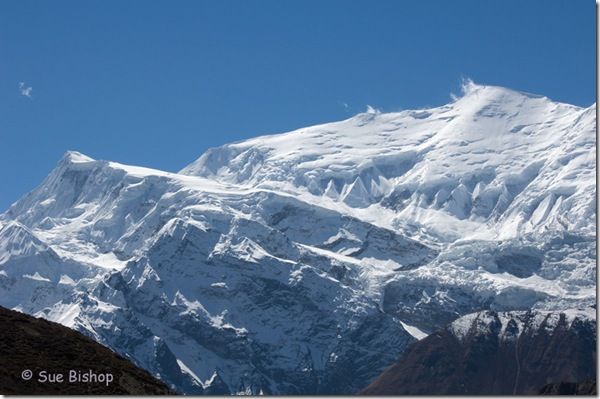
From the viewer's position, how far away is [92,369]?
83.6m

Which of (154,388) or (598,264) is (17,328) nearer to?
(154,388)

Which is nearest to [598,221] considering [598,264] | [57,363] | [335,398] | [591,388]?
[598,264]

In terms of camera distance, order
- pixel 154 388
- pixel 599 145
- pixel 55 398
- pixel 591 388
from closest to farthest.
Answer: pixel 55 398 < pixel 599 145 < pixel 154 388 < pixel 591 388

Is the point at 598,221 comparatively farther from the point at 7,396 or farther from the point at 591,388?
the point at 591,388

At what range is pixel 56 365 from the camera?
8225cm

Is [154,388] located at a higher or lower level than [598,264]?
lower

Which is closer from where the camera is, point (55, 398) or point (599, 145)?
point (55, 398)

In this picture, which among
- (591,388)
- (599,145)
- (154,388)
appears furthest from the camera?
(591,388)

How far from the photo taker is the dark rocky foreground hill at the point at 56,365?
77062 mm

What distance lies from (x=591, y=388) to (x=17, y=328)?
96239 millimetres

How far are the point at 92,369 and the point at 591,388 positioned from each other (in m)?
100

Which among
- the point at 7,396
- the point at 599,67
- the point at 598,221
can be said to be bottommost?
the point at 7,396

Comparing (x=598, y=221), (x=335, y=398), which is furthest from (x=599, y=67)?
(x=335, y=398)

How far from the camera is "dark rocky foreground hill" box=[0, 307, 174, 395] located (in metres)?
77.1
